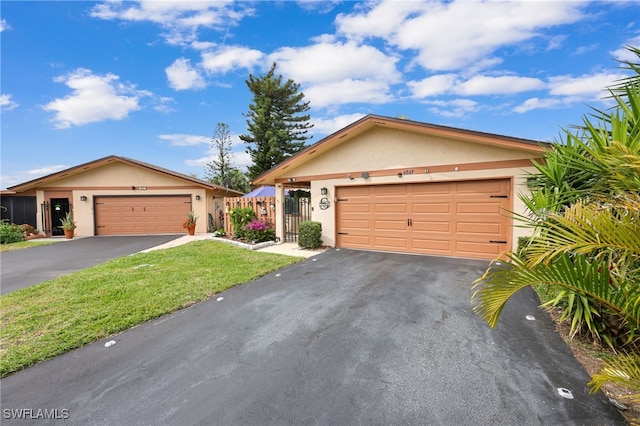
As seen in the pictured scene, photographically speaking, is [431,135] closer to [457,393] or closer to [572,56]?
[572,56]

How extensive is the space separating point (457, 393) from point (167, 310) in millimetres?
4157

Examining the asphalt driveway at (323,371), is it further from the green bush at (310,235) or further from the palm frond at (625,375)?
the green bush at (310,235)

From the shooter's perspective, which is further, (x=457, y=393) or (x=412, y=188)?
(x=412, y=188)

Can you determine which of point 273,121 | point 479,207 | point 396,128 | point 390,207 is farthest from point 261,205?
point 273,121

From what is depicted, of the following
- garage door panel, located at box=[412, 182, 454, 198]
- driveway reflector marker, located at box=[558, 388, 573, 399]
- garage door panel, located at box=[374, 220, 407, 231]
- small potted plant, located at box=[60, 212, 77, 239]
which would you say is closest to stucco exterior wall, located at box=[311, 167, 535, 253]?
garage door panel, located at box=[412, 182, 454, 198]

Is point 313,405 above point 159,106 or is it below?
below

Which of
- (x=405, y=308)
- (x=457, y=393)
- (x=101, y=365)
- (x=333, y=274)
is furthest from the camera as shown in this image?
(x=333, y=274)

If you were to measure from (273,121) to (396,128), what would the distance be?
21.1 metres

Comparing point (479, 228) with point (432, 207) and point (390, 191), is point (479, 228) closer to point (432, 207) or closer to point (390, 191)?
point (432, 207)

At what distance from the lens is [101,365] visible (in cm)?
293

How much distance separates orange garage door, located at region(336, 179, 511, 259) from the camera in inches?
286

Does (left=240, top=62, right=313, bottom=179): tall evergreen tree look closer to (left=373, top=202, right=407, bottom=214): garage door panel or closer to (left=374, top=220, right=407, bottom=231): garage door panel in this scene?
(left=373, top=202, right=407, bottom=214): garage door panel

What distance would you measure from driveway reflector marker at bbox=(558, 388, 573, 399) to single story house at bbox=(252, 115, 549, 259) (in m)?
4.77

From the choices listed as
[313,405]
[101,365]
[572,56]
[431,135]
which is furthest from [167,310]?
[572,56]
